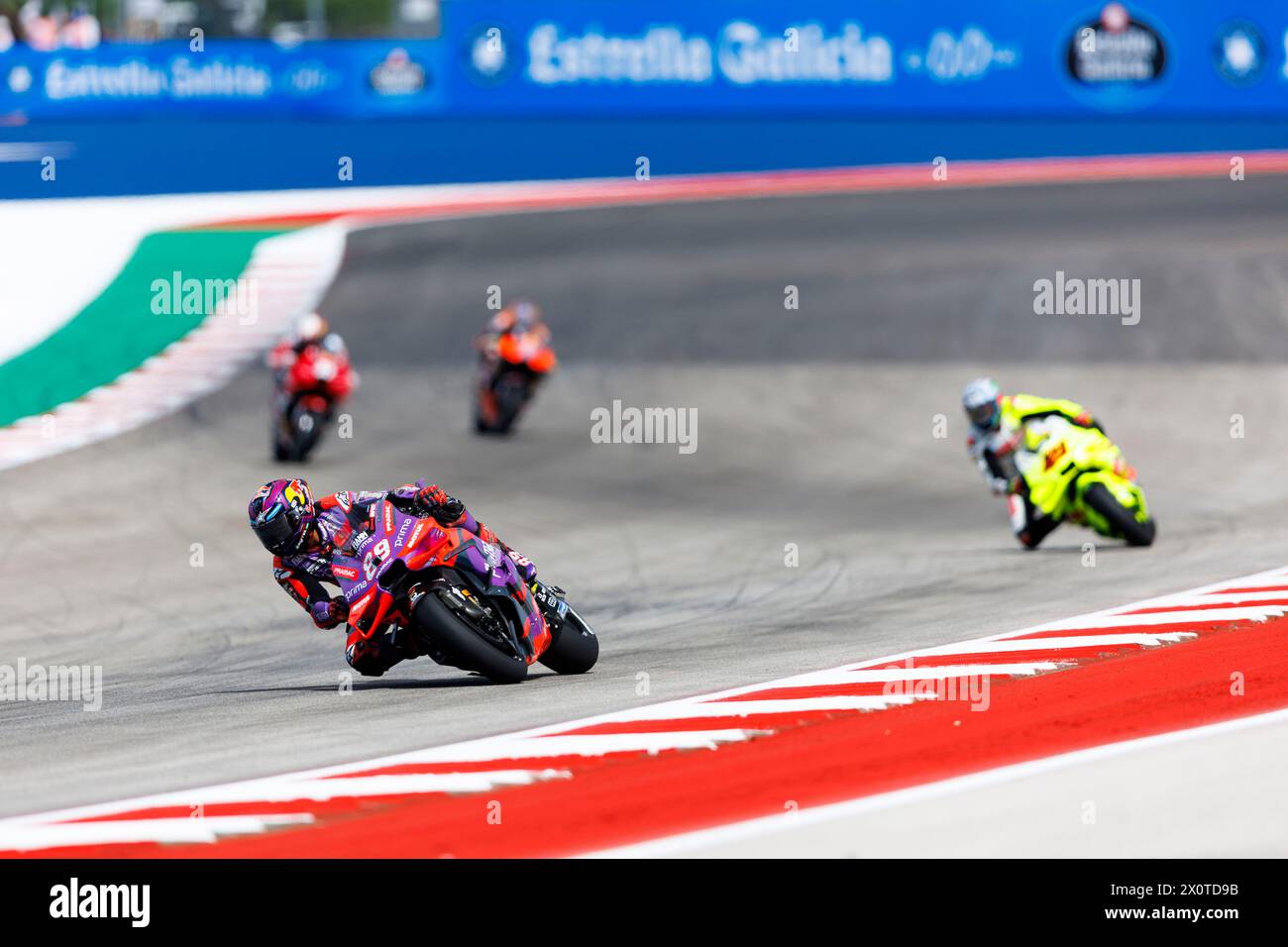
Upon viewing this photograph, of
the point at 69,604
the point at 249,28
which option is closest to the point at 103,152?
the point at 249,28

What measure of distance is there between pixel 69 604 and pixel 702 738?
24.2 ft

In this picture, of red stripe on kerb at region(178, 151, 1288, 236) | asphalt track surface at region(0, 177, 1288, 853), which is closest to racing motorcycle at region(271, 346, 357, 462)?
asphalt track surface at region(0, 177, 1288, 853)

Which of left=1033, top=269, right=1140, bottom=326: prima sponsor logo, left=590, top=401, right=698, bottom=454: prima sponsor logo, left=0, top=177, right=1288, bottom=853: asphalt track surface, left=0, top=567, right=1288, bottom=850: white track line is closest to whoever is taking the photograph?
left=0, top=567, right=1288, bottom=850: white track line

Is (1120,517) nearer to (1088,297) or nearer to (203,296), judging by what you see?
(1088,297)

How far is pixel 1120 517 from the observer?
1379cm

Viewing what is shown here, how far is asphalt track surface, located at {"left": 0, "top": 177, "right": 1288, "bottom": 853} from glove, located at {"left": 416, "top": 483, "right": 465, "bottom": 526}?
0.90 m

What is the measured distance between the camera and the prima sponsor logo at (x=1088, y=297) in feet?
74.2

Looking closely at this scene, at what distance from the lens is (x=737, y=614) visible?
1226cm

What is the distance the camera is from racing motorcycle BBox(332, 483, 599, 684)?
9164 millimetres

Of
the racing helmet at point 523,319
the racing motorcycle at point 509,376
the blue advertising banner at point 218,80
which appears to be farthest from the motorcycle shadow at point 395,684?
the blue advertising banner at point 218,80

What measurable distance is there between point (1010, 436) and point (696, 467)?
201 inches
